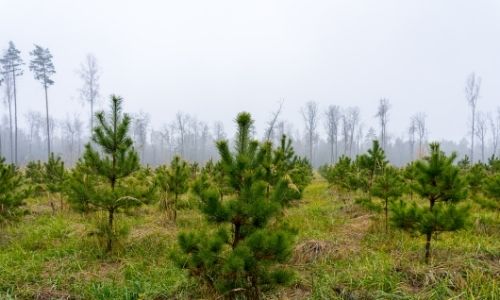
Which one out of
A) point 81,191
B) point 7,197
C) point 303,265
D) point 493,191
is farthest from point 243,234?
point 493,191

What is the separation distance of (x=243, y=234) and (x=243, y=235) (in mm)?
13

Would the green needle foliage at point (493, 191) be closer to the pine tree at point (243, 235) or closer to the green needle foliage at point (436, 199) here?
the green needle foliage at point (436, 199)

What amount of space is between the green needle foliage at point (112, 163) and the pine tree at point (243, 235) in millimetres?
2647

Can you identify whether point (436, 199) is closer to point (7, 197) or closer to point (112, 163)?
point (112, 163)

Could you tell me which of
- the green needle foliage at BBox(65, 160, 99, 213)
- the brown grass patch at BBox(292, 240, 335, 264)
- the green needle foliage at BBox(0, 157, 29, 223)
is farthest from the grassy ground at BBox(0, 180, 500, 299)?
the green needle foliage at BBox(65, 160, 99, 213)

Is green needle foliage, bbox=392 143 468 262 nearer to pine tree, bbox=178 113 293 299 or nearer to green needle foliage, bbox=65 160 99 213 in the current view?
pine tree, bbox=178 113 293 299

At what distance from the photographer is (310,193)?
57.5 ft

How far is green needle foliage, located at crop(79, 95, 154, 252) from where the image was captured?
20.5ft

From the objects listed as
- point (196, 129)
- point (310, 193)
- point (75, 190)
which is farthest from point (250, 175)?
point (196, 129)

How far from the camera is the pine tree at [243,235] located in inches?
145

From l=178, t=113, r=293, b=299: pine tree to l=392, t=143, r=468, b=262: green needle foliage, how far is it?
255 cm

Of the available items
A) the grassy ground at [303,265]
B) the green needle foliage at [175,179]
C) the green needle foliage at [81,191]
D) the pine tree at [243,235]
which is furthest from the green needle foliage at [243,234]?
the green needle foliage at [175,179]

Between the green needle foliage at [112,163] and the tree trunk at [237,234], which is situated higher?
the green needle foliage at [112,163]

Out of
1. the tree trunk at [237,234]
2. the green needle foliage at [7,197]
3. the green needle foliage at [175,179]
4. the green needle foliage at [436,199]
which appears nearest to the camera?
the tree trunk at [237,234]
